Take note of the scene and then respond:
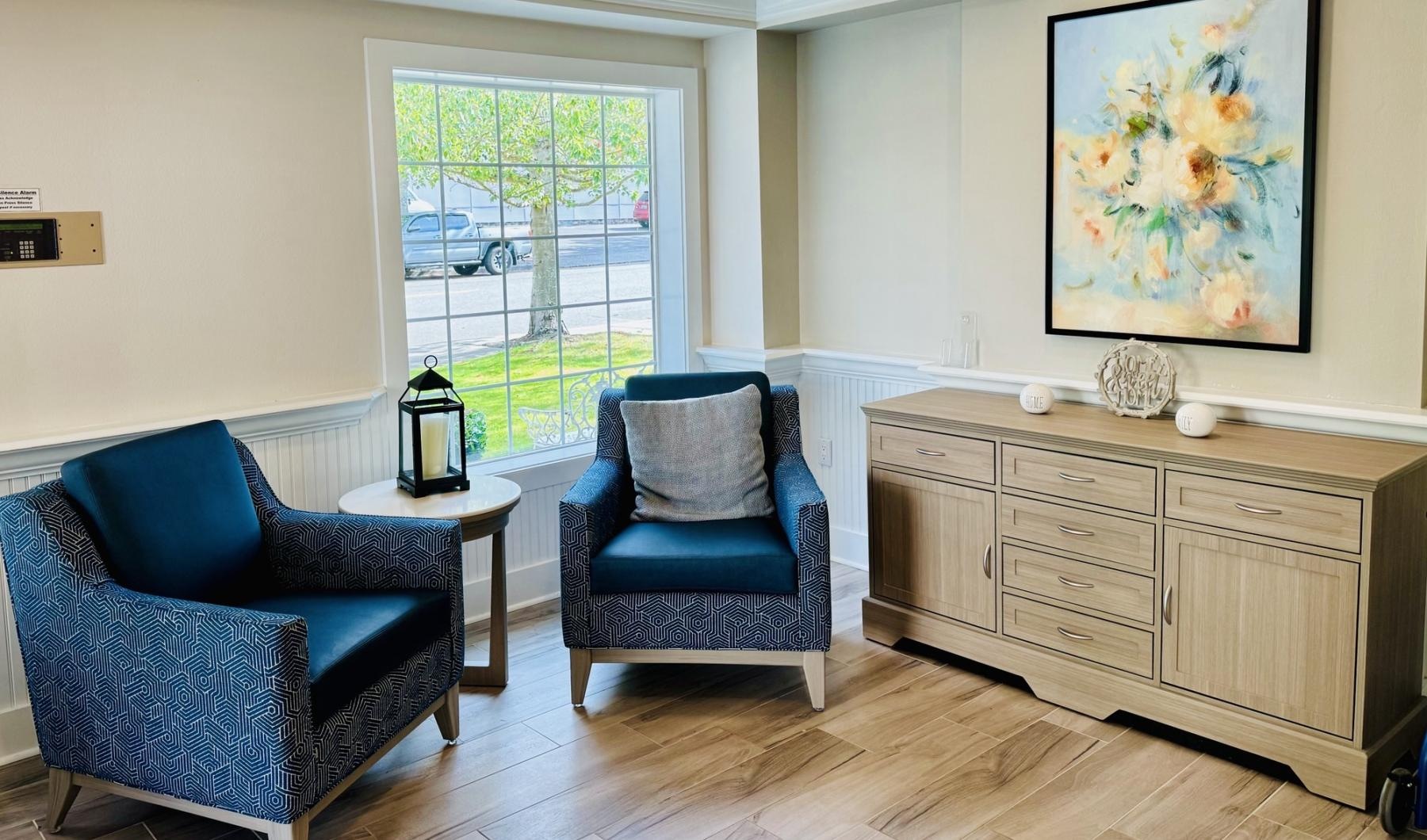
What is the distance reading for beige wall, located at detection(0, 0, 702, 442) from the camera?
10.2 ft

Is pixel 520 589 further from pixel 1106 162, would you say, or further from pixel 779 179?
pixel 1106 162

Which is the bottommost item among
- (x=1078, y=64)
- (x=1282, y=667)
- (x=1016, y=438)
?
(x=1282, y=667)

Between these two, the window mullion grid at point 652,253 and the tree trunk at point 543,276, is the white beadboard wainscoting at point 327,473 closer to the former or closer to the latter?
the tree trunk at point 543,276

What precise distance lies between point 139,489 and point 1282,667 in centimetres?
283

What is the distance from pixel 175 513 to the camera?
9.30ft

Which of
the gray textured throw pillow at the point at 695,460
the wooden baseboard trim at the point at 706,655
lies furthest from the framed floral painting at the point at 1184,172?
the wooden baseboard trim at the point at 706,655

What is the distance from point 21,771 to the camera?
3.10m

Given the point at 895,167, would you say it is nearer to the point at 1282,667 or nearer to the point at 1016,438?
the point at 1016,438

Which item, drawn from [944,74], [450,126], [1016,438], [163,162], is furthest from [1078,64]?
[163,162]

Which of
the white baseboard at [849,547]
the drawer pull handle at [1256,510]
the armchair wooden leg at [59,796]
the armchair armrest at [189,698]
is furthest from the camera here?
the white baseboard at [849,547]

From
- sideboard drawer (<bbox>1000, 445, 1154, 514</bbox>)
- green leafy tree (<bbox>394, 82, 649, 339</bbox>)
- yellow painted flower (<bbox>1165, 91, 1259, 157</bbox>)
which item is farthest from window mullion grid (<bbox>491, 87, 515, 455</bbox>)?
yellow painted flower (<bbox>1165, 91, 1259, 157</bbox>)

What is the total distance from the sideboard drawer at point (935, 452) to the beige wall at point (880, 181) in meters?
0.69

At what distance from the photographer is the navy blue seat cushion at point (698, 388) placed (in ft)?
12.6

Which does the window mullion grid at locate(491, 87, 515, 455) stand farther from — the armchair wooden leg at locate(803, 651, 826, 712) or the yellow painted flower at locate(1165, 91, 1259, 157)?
the yellow painted flower at locate(1165, 91, 1259, 157)
